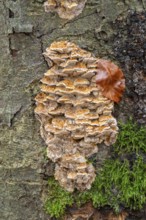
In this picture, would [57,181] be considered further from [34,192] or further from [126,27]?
[126,27]

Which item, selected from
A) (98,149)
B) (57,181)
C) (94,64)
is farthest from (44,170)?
(94,64)

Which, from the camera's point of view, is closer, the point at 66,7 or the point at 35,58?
the point at 66,7

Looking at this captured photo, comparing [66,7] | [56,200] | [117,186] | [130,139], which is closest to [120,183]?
[117,186]

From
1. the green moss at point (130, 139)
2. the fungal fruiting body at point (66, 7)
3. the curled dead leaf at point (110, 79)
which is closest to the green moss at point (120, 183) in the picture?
the green moss at point (130, 139)

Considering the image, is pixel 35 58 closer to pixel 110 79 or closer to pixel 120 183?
pixel 110 79

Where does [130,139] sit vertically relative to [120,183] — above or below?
above

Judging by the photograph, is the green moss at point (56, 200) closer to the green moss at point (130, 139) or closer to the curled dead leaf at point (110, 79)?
the green moss at point (130, 139)

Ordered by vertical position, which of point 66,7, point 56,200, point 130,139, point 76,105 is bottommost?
point 56,200
